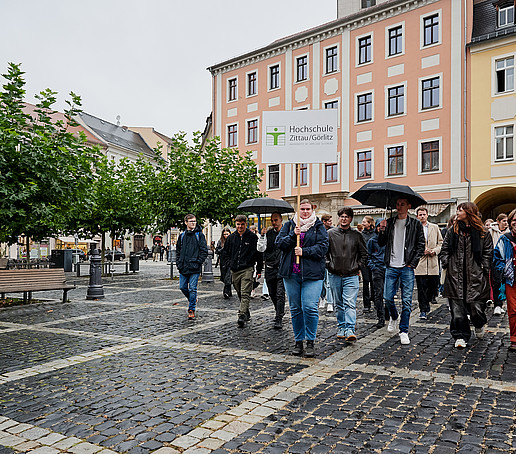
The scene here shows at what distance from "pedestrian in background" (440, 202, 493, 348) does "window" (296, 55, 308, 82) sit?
27472 millimetres

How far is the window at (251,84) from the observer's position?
3525 centimetres

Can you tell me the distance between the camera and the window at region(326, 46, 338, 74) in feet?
102

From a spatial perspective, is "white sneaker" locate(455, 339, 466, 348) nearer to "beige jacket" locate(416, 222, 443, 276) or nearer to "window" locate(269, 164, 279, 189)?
"beige jacket" locate(416, 222, 443, 276)

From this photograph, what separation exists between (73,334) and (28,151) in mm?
5021

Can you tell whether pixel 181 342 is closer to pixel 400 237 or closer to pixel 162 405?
pixel 162 405

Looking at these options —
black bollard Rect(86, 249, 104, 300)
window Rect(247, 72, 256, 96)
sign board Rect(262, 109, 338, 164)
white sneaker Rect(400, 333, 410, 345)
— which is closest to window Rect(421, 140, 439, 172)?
window Rect(247, 72, 256, 96)

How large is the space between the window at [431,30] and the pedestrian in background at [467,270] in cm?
2342

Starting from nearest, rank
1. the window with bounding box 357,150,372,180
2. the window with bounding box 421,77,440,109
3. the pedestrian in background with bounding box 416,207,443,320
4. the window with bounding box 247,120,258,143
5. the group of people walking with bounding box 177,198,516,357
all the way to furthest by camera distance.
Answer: the group of people walking with bounding box 177,198,516,357
the pedestrian in background with bounding box 416,207,443,320
the window with bounding box 421,77,440,109
the window with bounding box 357,150,372,180
the window with bounding box 247,120,258,143

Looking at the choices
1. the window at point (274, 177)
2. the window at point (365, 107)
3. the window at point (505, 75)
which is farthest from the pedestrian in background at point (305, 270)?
the window at point (274, 177)

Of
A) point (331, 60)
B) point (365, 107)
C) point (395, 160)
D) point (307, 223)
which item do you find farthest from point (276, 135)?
point (331, 60)

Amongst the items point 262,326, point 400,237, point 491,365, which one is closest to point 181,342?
point 262,326

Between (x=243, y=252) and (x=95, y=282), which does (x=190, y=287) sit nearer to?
(x=243, y=252)

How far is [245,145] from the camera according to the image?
35344mm

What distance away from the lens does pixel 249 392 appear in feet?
15.1
